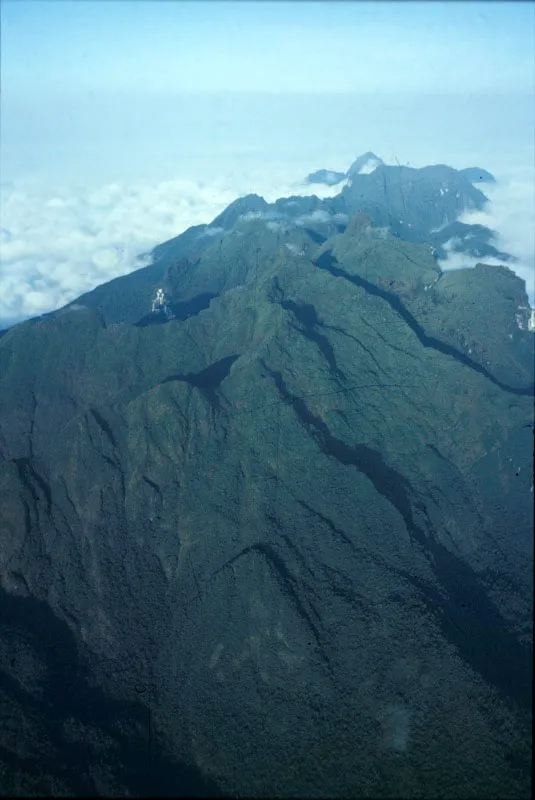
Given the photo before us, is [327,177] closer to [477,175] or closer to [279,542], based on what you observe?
[477,175]

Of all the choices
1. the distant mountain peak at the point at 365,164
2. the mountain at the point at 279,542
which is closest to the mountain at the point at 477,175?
the distant mountain peak at the point at 365,164

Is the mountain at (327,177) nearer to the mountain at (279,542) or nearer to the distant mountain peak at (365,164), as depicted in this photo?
the distant mountain peak at (365,164)

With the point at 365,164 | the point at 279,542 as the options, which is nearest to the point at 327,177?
the point at 365,164

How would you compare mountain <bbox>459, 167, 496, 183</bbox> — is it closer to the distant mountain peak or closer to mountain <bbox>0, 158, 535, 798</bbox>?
the distant mountain peak

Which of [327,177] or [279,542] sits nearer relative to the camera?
[279,542]

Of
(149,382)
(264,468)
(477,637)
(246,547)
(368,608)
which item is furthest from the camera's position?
(149,382)

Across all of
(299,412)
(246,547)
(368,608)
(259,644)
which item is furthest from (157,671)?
(299,412)

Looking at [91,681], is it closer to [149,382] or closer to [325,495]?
[325,495]

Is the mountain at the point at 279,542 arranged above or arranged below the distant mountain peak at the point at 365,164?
below
